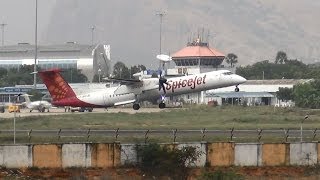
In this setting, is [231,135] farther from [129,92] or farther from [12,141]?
[129,92]

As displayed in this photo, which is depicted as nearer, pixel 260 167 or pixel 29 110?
pixel 260 167

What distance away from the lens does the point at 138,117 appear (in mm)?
111562

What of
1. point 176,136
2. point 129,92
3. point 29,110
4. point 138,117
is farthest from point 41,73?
point 176,136

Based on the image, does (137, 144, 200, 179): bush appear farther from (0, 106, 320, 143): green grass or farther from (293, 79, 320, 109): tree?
(293, 79, 320, 109): tree

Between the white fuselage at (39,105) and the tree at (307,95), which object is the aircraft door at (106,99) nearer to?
the white fuselage at (39,105)

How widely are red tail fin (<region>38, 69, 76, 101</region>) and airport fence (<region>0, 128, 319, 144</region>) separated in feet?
140

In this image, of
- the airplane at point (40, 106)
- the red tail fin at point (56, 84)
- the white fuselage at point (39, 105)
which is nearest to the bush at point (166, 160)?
the red tail fin at point (56, 84)

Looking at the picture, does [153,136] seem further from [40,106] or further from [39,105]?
[39,105]

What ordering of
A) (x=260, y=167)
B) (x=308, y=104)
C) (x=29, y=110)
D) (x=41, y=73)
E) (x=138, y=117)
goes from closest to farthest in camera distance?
1. (x=260, y=167)
2. (x=138, y=117)
3. (x=41, y=73)
4. (x=29, y=110)
5. (x=308, y=104)

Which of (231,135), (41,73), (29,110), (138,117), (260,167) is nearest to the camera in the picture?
(260,167)

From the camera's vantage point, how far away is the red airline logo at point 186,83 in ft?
410

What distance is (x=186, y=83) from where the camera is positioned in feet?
410

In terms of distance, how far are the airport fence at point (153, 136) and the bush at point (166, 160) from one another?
12.6ft

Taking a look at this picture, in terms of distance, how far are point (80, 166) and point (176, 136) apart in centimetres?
1076
